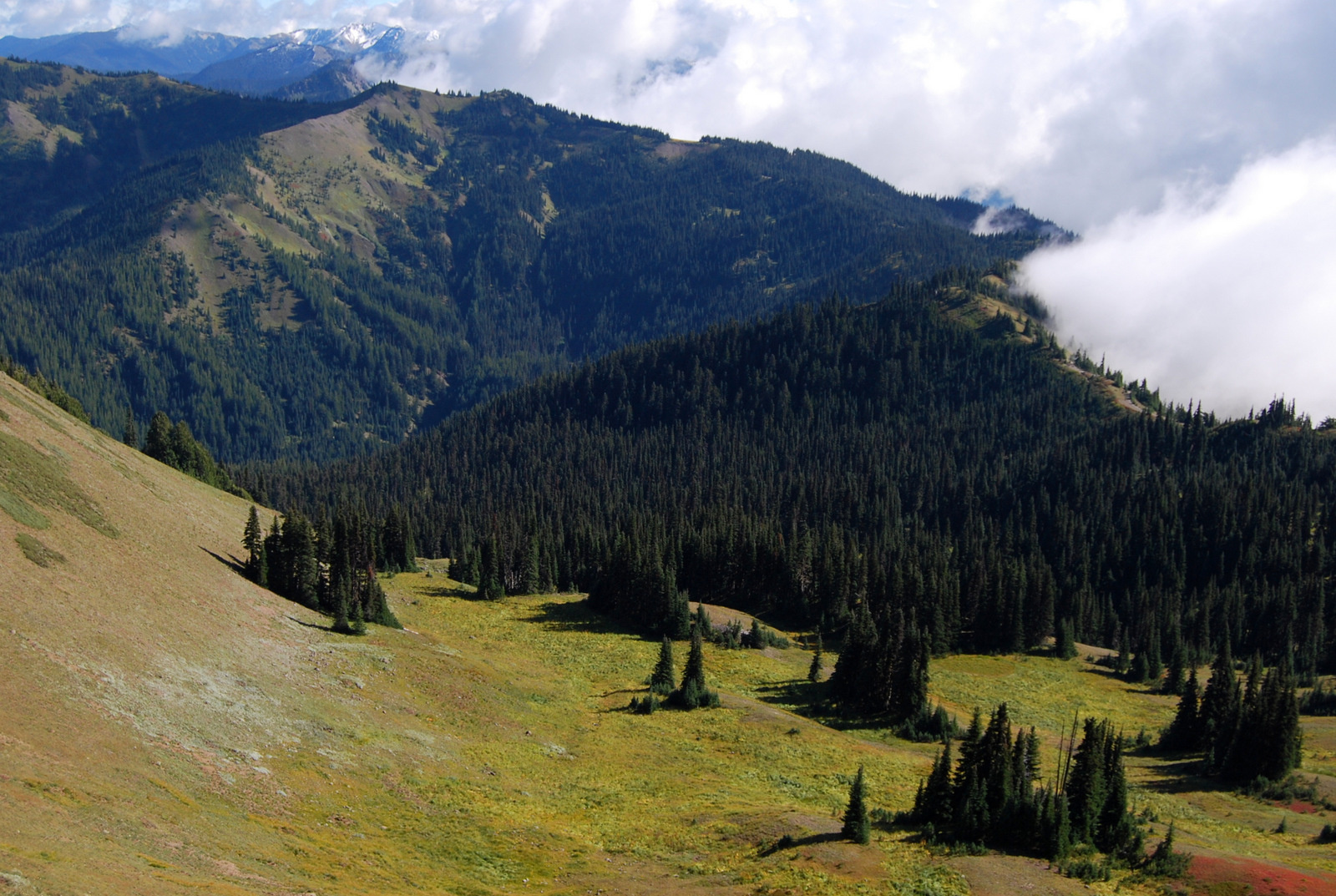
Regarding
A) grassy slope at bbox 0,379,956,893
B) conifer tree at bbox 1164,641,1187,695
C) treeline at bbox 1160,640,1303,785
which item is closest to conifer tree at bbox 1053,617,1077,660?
conifer tree at bbox 1164,641,1187,695

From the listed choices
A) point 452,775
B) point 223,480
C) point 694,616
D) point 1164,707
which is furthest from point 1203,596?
point 223,480

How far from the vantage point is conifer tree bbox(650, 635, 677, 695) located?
10512 centimetres

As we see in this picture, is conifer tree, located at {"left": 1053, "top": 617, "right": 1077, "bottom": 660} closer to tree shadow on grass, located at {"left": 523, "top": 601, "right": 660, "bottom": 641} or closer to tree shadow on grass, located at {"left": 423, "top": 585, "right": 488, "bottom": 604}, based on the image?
tree shadow on grass, located at {"left": 523, "top": 601, "right": 660, "bottom": 641}

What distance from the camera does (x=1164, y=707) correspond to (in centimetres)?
12862

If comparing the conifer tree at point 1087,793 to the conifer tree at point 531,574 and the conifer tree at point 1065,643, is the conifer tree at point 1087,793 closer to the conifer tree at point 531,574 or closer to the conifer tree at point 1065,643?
the conifer tree at point 1065,643

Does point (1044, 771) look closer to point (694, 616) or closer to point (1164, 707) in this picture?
point (1164, 707)

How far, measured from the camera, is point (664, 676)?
10706 cm

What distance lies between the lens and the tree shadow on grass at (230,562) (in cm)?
9775

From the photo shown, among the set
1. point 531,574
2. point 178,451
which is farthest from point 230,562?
point 178,451

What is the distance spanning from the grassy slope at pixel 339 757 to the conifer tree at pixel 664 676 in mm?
3761

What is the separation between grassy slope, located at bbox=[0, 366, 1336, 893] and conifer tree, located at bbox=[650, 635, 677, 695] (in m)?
3.76

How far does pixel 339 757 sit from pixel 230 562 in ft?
143

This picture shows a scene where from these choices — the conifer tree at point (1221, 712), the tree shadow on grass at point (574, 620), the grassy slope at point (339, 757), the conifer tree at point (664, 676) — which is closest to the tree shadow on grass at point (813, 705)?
the grassy slope at point (339, 757)

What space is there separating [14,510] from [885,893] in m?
66.0
